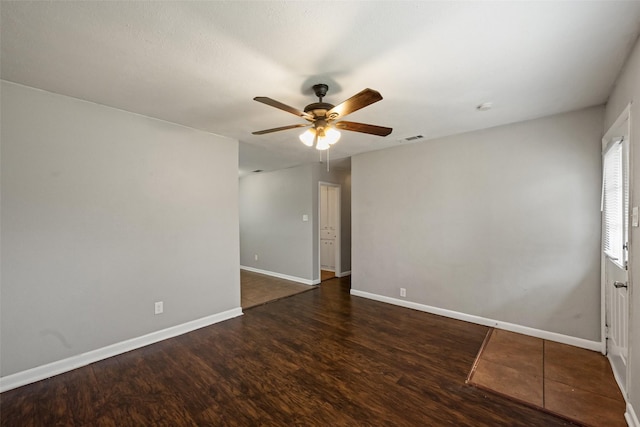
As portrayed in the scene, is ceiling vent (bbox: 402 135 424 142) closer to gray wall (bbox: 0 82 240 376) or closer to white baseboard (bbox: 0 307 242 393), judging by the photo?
gray wall (bbox: 0 82 240 376)

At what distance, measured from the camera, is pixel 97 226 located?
8.36 ft

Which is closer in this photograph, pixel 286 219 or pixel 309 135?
pixel 309 135

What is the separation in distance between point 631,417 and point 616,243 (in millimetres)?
1290

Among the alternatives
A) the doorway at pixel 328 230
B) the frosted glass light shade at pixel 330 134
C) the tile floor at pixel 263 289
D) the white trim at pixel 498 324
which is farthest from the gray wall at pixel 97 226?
the doorway at pixel 328 230

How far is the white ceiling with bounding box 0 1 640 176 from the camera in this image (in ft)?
4.61

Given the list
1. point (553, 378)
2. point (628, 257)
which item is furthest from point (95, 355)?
point (628, 257)

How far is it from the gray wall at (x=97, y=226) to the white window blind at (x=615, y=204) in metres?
4.00

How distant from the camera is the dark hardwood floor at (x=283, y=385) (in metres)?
1.82

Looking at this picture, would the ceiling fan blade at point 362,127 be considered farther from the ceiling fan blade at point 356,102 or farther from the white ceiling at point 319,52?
the white ceiling at point 319,52

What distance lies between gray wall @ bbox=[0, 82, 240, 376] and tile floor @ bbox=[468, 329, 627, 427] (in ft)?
10.3

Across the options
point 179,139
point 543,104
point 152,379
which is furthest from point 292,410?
point 543,104

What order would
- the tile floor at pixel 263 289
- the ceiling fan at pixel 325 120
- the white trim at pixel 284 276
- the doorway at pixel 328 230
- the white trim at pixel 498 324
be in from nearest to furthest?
the ceiling fan at pixel 325 120
the white trim at pixel 498 324
the tile floor at pixel 263 289
the white trim at pixel 284 276
the doorway at pixel 328 230

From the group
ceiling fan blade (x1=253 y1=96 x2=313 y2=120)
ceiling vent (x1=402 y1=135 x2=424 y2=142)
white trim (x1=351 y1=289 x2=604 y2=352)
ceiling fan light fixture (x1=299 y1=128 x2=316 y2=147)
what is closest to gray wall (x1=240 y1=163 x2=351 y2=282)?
Answer: white trim (x1=351 y1=289 x2=604 y2=352)

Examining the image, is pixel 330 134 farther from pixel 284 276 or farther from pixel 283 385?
pixel 284 276
